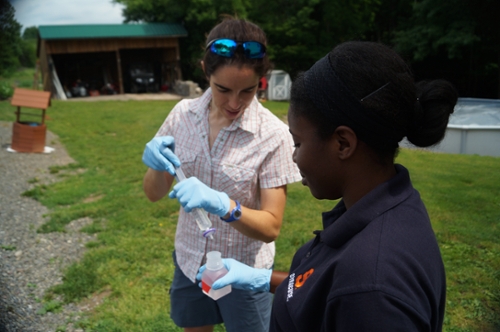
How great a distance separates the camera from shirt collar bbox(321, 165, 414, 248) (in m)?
0.88

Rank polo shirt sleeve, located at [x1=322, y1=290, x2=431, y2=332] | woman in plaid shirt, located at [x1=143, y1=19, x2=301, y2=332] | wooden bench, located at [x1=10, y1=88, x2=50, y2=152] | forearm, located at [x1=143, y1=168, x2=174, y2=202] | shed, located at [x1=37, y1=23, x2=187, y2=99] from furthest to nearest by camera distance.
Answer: shed, located at [x1=37, y1=23, x2=187, y2=99], wooden bench, located at [x1=10, y1=88, x2=50, y2=152], forearm, located at [x1=143, y1=168, x2=174, y2=202], woman in plaid shirt, located at [x1=143, y1=19, x2=301, y2=332], polo shirt sleeve, located at [x1=322, y1=290, x2=431, y2=332]

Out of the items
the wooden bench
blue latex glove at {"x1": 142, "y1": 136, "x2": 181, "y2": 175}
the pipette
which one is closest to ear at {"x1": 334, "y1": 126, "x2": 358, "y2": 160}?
the pipette

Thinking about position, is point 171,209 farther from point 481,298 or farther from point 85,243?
point 481,298

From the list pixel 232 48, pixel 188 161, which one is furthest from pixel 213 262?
pixel 232 48

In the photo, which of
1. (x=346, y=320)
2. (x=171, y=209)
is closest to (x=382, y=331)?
(x=346, y=320)

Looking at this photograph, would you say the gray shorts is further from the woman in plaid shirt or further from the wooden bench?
the wooden bench

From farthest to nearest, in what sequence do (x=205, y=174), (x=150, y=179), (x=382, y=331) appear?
(x=150, y=179)
(x=205, y=174)
(x=382, y=331)

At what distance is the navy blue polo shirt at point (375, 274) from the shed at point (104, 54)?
1567 centimetres

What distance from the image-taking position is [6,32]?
117 cm

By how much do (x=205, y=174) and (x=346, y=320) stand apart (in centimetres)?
110

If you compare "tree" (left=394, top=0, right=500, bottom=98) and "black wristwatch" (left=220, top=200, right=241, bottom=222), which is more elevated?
"tree" (left=394, top=0, right=500, bottom=98)

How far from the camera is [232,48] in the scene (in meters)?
1.66

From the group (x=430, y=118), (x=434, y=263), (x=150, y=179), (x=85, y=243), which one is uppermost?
(x=430, y=118)

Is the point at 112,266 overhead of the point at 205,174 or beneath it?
beneath
